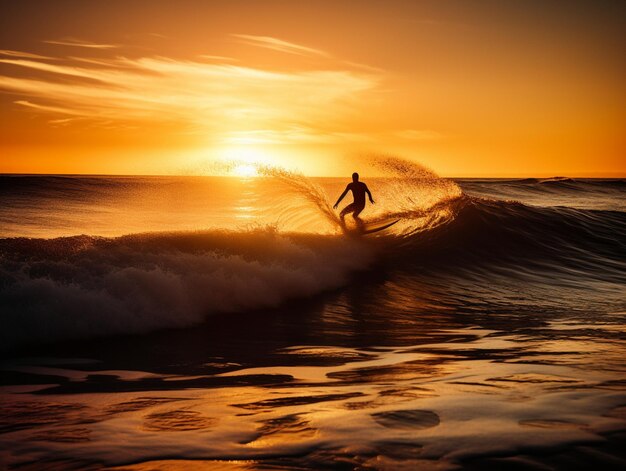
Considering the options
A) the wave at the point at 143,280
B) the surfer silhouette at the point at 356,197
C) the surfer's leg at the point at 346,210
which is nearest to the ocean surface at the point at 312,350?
the wave at the point at 143,280

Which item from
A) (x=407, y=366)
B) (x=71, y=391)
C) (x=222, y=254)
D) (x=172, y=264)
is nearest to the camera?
(x=71, y=391)

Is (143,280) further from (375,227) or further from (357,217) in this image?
(375,227)

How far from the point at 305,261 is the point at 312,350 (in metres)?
6.13

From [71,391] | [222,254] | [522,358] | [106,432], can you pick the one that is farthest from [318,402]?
[222,254]

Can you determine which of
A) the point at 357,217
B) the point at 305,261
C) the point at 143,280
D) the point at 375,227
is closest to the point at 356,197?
the point at 357,217

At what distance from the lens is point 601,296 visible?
43.2 ft

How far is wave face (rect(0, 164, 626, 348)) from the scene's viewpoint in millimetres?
9148

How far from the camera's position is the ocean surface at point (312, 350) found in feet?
14.4

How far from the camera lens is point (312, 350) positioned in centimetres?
812

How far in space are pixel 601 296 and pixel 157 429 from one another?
1139 cm

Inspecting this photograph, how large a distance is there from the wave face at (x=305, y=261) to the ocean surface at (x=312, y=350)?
0.17 feet

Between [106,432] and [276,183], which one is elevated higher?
[276,183]

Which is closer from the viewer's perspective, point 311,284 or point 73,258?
→ point 73,258

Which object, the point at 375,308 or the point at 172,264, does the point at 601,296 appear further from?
the point at 172,264
